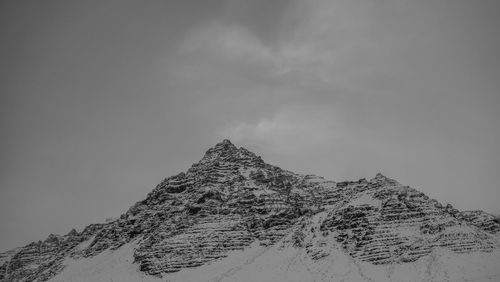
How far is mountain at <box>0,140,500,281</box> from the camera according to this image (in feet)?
327

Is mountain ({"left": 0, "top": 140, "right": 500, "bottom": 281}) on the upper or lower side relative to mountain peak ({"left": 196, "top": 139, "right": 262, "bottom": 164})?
lower

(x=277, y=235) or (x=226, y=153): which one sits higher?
(x=226, y=153)

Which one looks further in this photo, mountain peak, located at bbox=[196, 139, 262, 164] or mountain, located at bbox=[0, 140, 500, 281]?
mountain peak, located at bbox=[196, 139, 262, 164]

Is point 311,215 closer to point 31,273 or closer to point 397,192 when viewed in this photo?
point 397,192

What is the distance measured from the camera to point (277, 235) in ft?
418

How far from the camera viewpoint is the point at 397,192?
118938 mm

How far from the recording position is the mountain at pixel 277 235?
327ft

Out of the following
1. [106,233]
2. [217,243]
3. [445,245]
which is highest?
[106,233]

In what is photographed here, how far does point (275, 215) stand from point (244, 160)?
37.6 m

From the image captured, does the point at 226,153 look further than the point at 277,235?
Yes

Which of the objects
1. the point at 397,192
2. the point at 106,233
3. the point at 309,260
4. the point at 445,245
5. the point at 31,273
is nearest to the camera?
the point at 445,245

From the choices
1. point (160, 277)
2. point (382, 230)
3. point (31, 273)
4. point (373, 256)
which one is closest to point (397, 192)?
point (382, 230)

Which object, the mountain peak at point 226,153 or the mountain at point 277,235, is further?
the mountain peak at point 226,153

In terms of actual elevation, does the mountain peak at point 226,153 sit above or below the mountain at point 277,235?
above
